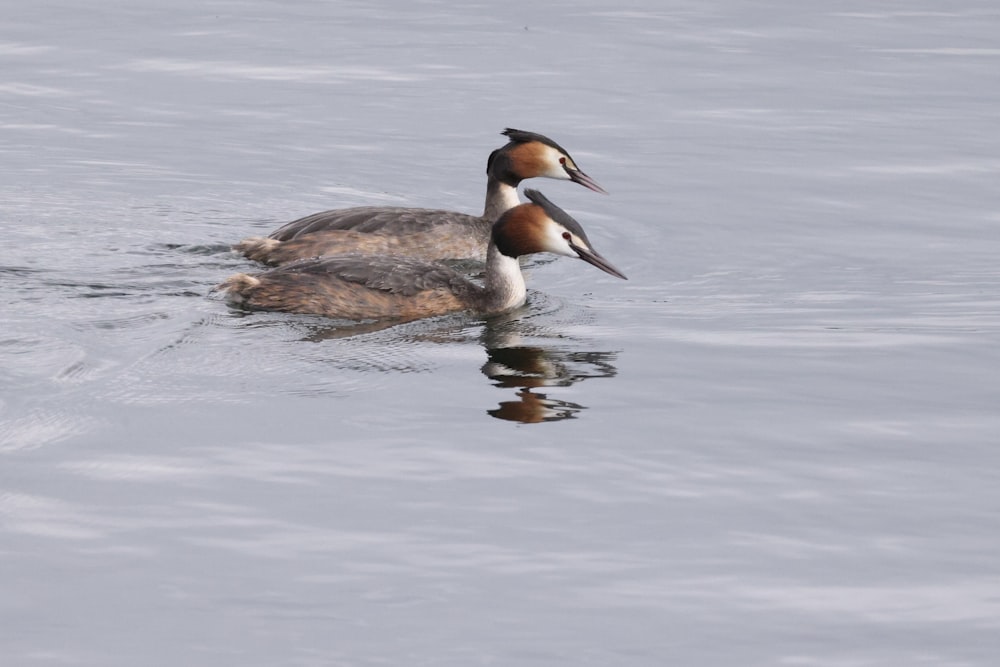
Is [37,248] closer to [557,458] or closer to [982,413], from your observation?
[557,458]

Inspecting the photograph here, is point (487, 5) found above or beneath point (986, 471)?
above

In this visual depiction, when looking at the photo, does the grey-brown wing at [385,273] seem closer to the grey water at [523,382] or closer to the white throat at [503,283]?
the white throat at [503,283]

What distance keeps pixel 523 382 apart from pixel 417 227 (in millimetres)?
3313

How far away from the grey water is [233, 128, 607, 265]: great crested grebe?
439 mm

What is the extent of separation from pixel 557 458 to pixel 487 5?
557 inches

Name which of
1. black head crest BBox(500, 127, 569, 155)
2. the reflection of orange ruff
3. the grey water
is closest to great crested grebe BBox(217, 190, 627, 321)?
the grey water

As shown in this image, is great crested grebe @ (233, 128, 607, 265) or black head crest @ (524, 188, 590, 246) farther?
great crested grebe @ (233, 128, 607, 265)

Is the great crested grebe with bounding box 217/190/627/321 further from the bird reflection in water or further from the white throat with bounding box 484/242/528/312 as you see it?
the bird reflection in water

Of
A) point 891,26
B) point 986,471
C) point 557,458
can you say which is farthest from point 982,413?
point 891,26

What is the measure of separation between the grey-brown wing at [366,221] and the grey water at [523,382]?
1.77 feet

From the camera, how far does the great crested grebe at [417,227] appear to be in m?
11.9

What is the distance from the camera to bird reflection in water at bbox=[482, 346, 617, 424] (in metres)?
8.58

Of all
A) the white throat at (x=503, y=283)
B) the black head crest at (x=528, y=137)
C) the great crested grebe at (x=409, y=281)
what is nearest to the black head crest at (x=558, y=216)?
the great crested grebe at (x=409, y=281)

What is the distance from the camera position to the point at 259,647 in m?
→ 5.93
